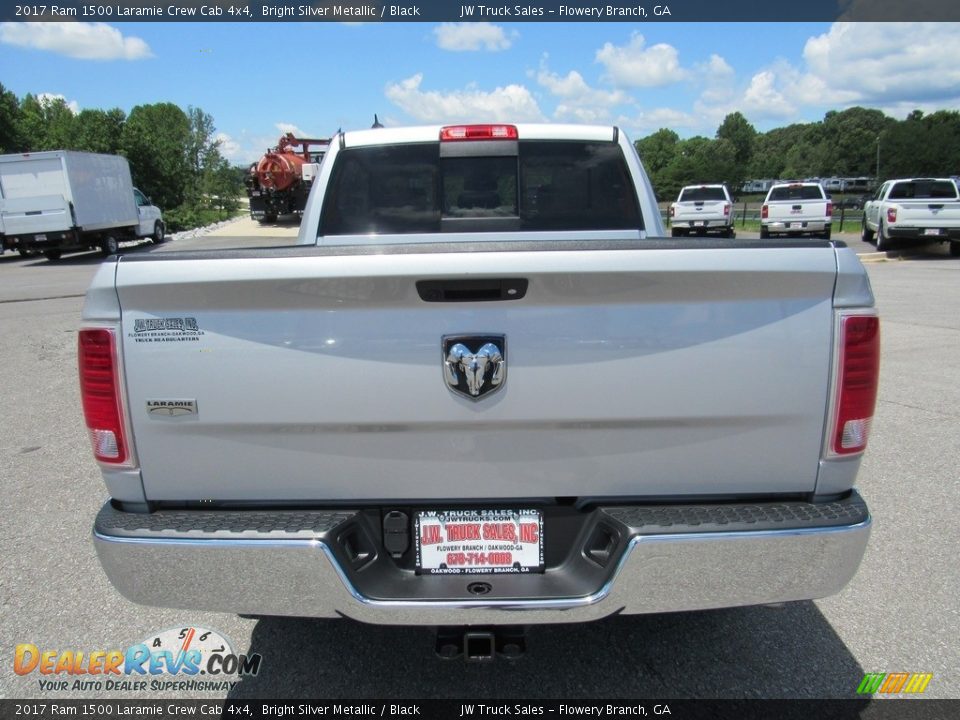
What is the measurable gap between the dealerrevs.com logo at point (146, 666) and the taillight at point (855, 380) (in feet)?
7.58

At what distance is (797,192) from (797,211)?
1.13 metres

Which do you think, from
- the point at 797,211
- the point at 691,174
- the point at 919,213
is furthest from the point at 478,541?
the point at 691,174

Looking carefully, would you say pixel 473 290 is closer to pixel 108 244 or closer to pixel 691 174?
pixel 108 244

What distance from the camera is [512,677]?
285 centimetres

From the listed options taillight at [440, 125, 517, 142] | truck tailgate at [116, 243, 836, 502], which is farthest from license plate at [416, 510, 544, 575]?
taillight at [440, 125, 517, 142]

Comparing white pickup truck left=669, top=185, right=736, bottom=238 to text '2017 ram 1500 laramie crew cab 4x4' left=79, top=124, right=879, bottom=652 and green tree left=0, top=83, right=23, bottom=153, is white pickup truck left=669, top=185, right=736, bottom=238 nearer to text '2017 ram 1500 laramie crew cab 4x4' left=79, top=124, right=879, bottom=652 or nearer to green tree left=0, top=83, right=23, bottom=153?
text '2017 ram 1500 laramie crew cab 4x4' left=79, top=124, right=879, bottom=652

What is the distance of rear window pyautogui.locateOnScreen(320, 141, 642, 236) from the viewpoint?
13.0ft

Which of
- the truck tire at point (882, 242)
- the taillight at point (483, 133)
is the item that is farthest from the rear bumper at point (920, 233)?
the taillight at point (483, 133)

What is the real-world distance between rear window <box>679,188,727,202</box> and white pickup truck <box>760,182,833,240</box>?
2.20 meters

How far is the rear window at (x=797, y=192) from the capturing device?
73.2 feet

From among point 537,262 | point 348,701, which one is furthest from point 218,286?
point 348,701

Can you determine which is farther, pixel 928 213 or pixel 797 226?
pixel 797 226

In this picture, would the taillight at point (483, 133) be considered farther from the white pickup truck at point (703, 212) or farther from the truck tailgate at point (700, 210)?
the truck tailgate at point (700, 210)

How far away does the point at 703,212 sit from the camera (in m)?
24.4
